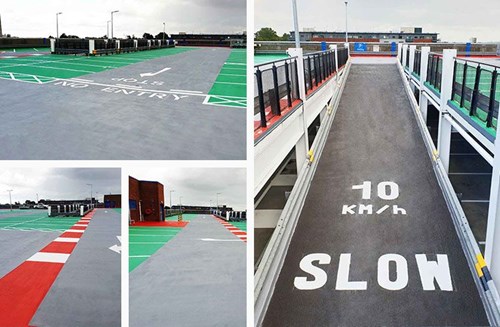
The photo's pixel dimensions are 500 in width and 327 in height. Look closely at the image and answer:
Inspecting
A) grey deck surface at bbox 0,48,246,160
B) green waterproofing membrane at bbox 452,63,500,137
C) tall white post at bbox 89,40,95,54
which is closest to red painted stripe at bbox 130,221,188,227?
grey deck surface at bbox 0,48,246,160

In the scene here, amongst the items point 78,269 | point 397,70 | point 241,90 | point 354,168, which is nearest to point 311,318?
point 78,269

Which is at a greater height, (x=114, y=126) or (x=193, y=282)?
(x=114, y=126)

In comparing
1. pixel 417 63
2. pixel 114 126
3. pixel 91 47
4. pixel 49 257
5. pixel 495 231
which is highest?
pixel 91 47

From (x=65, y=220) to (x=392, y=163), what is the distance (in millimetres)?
3578

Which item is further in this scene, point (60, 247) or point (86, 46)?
point (86, 46)

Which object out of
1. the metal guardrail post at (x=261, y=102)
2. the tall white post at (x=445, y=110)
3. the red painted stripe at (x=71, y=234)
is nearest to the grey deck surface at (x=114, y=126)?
the metal guardrail post at (x=261, y=102)

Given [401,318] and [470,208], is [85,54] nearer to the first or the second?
[470,208]

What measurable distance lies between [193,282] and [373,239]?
1.38 metres

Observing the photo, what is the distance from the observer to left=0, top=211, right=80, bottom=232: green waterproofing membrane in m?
5.31

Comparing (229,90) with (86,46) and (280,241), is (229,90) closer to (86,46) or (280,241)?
(280,241)

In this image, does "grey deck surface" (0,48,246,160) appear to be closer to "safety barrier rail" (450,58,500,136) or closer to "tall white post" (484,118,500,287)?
"tall white post" (484,118,500,287)

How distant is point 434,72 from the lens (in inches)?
252

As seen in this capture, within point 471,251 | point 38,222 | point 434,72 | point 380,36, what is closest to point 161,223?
point 471,251

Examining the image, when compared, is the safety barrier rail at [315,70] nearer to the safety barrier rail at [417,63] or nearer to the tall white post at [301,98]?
the tall white post at [301,98]
